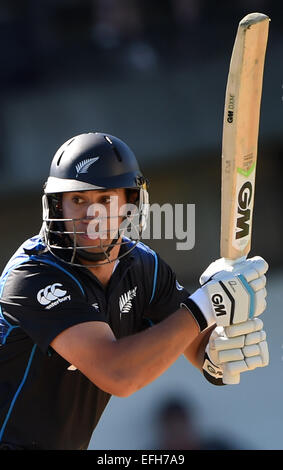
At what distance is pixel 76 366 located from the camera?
2.36 m

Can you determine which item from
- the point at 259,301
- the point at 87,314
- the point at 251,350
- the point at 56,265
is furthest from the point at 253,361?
the point at 56,265

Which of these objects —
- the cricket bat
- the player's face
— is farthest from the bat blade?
the player's face

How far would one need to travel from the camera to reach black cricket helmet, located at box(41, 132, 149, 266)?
8.38ft

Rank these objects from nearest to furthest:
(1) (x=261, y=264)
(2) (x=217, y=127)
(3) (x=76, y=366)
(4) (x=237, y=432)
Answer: (3) (x=76, y=366), (1) (x=261, y=264), (4) (x=237, y=432), (2) (x=217, y=127)

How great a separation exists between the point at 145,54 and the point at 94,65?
335mm

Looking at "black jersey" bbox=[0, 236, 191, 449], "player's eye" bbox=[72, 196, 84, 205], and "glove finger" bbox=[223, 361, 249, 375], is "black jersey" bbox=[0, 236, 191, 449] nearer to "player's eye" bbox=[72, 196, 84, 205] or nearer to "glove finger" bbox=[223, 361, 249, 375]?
"player's eye" bbox=[72, 196, 84, 205]

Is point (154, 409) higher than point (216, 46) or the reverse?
the reverse

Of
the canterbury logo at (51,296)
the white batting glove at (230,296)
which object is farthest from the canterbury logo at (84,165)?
the white batting glove at (230,296)

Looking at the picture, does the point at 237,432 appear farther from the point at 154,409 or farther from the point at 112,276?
the point at 112,276

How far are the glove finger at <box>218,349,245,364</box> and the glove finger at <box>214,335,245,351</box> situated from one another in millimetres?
13

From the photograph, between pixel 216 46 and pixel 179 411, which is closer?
pixel 179 411

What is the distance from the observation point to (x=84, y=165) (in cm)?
258

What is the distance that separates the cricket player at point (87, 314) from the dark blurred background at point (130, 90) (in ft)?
8.82

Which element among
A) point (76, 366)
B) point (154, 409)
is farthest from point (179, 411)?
point (76, 366)
